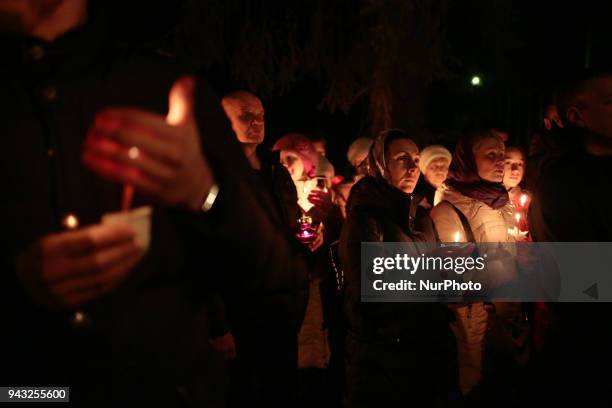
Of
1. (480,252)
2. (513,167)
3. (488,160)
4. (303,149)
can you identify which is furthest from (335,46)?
(480,252)

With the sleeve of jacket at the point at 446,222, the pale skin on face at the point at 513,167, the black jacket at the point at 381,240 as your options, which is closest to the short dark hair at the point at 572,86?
the black jacket at the point at 381,240

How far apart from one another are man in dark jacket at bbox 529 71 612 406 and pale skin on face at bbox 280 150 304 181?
2890mm

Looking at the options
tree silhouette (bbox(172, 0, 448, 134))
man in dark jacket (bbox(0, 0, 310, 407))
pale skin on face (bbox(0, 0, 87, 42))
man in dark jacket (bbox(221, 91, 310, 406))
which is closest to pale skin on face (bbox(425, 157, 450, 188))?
man in dark jacket (bbox(221, 91, 310, 406))

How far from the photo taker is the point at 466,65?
35.4 feet

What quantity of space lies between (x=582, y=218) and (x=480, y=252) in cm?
183

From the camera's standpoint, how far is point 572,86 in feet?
10.2

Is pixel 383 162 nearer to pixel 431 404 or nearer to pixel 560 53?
pixel 431 404

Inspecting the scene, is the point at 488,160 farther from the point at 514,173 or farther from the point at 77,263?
the point at 77,263

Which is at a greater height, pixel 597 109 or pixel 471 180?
pixel 471 180

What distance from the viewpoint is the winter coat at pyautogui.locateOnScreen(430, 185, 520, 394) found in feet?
14.9

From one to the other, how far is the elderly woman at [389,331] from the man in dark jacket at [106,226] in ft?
8.84

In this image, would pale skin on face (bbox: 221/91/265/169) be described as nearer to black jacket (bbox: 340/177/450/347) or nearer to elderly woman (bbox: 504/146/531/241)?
black jacket (bbox: 340/177/450/347)

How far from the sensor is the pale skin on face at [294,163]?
18.6 ft

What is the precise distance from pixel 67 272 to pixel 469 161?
417 cm
